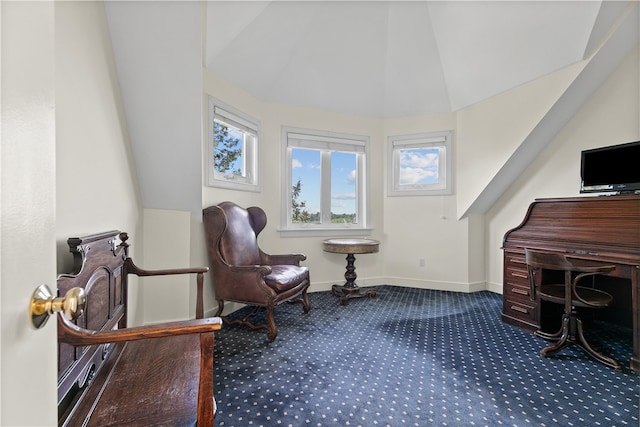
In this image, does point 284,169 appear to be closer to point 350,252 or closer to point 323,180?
point 323,180

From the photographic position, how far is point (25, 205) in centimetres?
45

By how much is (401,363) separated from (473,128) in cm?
297

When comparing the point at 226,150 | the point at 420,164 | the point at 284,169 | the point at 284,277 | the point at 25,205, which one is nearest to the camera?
the point at 25,205

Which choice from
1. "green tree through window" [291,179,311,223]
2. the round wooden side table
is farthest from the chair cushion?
"green tree through window" [291,179,311,223]

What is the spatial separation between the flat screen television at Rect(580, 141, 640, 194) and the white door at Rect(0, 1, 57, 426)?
3.45 m

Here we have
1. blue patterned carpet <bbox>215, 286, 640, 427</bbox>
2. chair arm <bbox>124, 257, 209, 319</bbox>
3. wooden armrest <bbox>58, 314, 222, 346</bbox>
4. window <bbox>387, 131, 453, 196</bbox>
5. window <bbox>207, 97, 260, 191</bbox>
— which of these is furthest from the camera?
window <bbox>387, 131, 453, 196</bbox>

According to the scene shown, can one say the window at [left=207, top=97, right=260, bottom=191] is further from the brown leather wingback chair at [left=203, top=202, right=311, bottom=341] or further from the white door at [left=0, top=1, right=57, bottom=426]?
the white door at [left=0, top=1, right=57, bottom=426]

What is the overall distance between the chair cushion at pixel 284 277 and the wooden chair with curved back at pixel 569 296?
6.23 ft

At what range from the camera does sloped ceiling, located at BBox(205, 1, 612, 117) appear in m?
2.71

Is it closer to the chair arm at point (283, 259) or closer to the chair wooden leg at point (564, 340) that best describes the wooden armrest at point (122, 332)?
the chair arm at point (283, 259)

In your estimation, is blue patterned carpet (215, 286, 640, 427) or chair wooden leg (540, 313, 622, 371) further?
chair wooden leg (540, 313, 622, 371)

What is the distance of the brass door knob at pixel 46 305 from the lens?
18.4 inches

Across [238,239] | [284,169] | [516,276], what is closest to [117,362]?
[238,239]

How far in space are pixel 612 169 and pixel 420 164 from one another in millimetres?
2005
